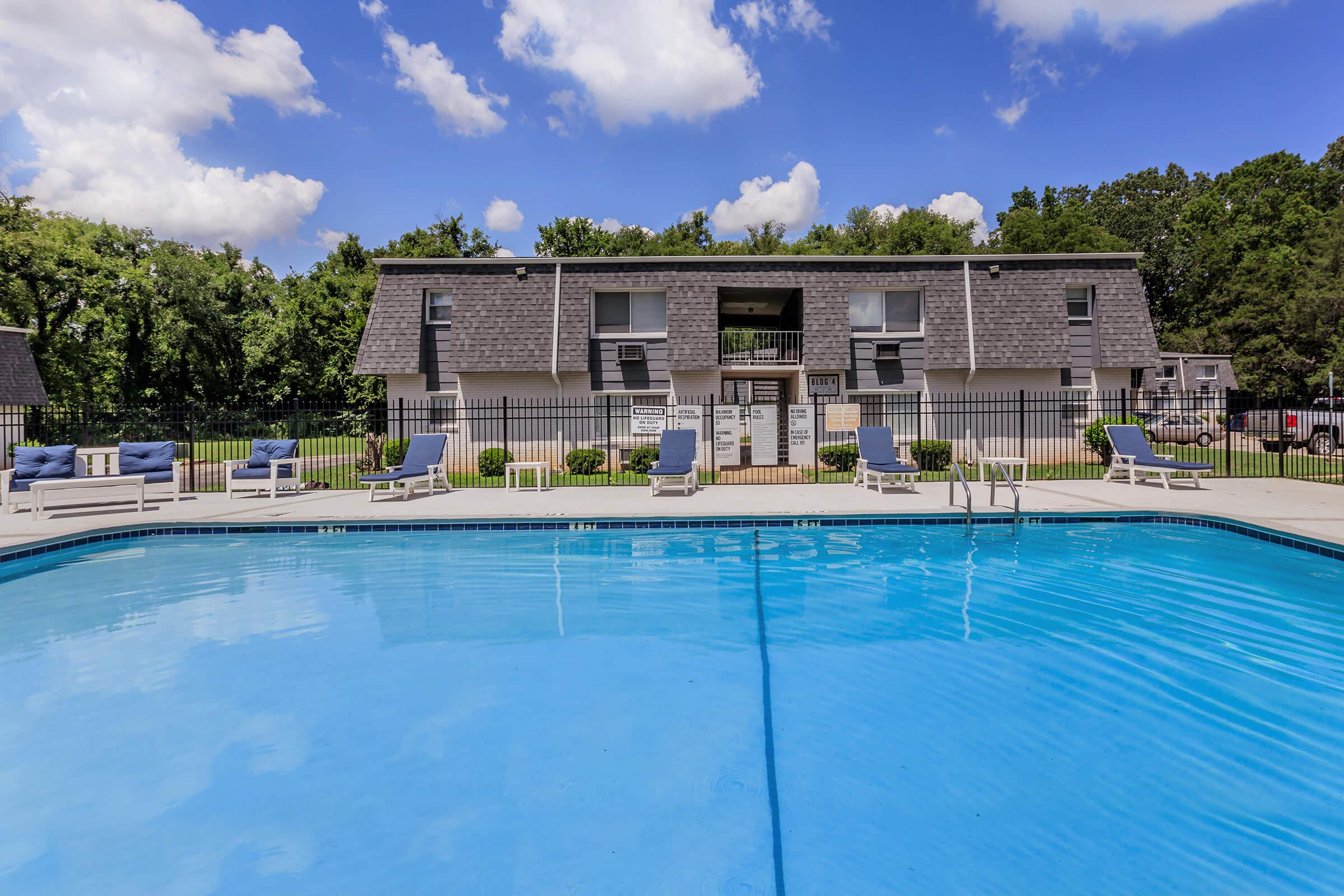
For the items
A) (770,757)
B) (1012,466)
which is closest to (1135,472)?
(1012,466)

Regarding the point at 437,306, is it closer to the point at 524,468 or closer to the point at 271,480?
the point at 271,480

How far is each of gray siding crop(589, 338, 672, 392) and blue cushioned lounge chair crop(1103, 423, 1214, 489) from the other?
11.1 meters

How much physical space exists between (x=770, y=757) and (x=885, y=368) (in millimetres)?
16787

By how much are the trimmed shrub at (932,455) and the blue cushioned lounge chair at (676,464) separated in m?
6.86

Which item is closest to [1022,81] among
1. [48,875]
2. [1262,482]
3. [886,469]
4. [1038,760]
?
[1262,482]

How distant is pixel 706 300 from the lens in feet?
59.5

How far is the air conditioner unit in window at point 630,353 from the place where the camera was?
18234 mm

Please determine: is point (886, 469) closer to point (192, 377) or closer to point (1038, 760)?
point (1038, 760)

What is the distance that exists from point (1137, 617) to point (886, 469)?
628cm

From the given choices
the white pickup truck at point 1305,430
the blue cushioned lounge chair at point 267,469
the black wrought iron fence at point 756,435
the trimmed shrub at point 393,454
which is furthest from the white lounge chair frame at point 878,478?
the white pickup truck at point 1305,430

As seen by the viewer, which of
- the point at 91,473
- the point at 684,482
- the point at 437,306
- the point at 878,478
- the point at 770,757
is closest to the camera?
the point at 770,757

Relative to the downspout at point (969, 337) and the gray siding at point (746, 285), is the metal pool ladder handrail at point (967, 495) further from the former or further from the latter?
the gray siding at point (746, 285)

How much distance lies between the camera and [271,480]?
11961 mm

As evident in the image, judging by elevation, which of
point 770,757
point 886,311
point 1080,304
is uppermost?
point 1080,304
